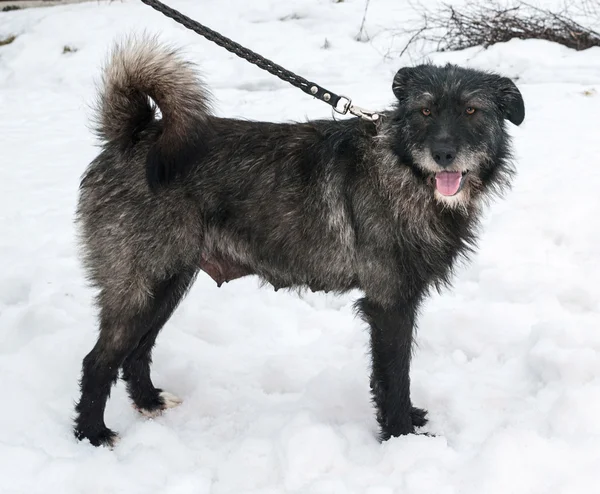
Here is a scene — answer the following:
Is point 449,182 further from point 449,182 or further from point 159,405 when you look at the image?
point 159,405

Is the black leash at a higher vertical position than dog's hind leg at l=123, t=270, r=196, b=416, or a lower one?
higher

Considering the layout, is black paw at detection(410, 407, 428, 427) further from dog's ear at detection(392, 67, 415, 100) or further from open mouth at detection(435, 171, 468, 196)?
dog's ear at detection(392, 67, 415, 100)

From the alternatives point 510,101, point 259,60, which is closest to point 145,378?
point 259,60

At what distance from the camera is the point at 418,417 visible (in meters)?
3.85

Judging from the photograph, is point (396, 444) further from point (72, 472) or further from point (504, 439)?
point (72, 472)

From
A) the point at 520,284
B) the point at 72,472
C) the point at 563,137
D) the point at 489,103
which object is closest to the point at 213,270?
the point at 72,472

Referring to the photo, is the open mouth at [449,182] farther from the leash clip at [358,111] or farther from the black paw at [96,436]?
the black paw at [96,436]

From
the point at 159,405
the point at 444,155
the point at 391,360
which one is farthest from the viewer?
the point at 159,405

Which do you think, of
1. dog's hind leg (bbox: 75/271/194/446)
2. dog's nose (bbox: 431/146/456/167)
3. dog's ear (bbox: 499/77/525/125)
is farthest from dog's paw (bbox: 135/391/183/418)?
dog's ear (bbox: 499/77/525/125)

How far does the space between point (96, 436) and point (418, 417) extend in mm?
1544

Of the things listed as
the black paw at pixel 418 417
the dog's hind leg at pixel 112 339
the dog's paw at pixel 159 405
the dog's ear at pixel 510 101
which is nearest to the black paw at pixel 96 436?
the dog's hind leg at pixel 112 339

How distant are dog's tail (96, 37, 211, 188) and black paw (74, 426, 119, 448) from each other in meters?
1.21

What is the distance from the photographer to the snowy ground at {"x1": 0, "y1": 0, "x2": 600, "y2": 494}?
132 inches

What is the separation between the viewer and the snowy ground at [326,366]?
11.0 feet
